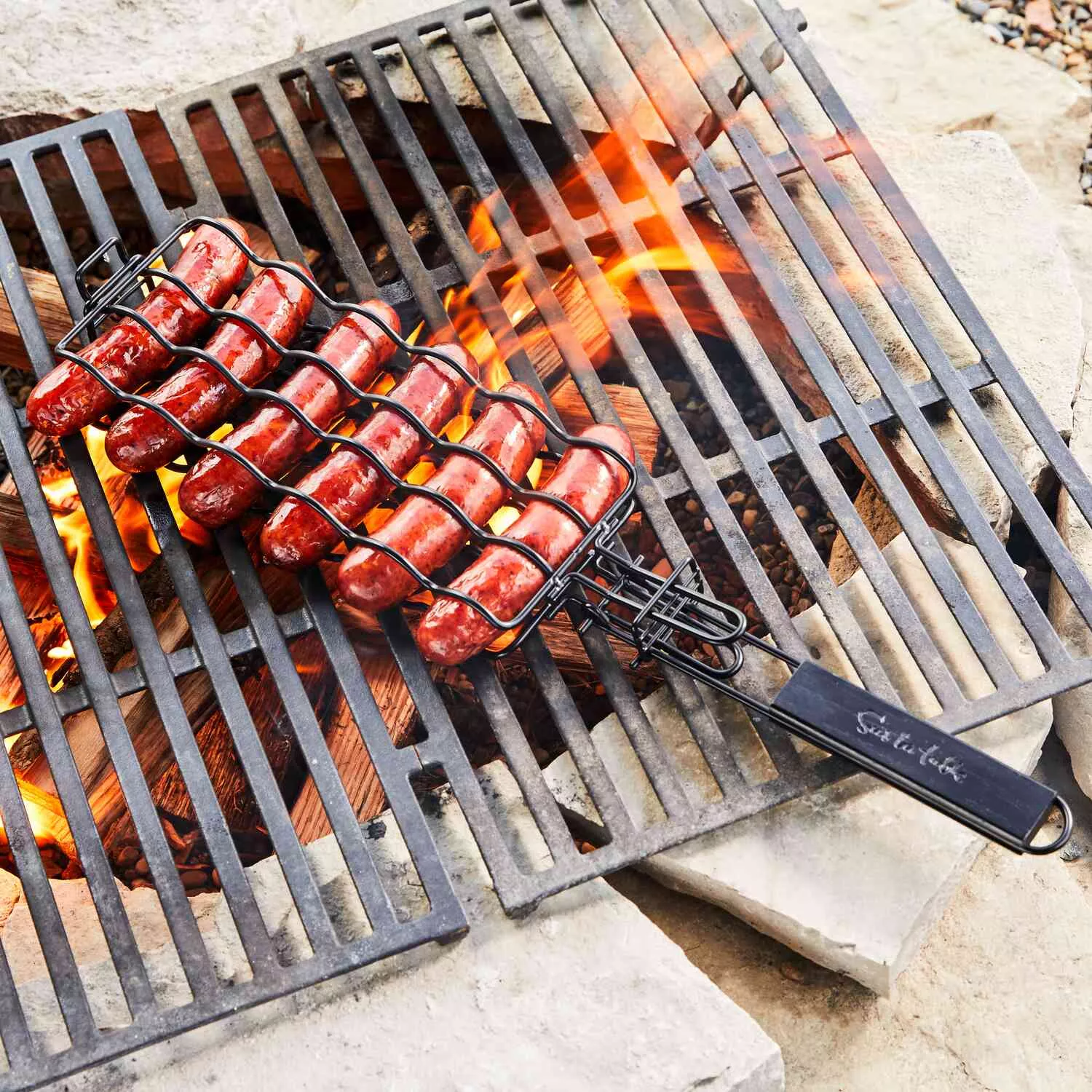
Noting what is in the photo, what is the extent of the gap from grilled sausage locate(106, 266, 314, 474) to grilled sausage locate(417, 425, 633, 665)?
707 millimetres

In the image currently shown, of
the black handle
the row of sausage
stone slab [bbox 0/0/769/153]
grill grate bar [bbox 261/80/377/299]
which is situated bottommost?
the black handle

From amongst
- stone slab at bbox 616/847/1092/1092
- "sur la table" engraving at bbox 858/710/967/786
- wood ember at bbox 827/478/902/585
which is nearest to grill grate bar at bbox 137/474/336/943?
stone slab at bbox 616/847/1092/1092

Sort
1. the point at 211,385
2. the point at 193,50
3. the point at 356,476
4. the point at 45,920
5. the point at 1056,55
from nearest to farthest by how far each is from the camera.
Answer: the point at 45,920, the point at 356,476, the point at 211,385, the point at 193,50, the point at 1056,55

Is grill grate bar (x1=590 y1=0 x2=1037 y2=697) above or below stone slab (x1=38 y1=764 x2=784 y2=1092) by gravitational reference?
above

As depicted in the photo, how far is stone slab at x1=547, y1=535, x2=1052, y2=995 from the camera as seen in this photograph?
2330mm

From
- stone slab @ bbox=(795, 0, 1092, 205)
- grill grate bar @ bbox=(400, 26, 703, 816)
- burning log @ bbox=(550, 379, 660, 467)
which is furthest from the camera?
stone slab @ bbox=(795, 0, 1092, 205)

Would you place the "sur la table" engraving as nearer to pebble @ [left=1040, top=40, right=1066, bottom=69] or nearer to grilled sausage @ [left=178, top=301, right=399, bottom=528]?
grilled sausage @ [left=178, top=301, right=399, bottom=528]

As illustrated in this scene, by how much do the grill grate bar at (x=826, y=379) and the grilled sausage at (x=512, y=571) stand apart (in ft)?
2.03

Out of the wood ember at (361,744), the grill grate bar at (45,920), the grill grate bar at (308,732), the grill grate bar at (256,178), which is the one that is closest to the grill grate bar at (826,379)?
the grill grate bar at (256,178)

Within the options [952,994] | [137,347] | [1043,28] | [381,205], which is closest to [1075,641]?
[952,994]

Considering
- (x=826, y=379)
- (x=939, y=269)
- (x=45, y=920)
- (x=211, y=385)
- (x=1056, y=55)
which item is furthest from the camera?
(x=1056, y=55)

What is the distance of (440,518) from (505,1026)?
3.55ft

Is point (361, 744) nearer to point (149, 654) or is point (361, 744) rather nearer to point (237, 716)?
point (237, 716)

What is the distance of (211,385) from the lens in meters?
2.43
